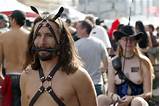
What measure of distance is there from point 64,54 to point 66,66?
0.09 meters

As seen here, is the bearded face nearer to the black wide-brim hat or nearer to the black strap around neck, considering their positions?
the black strap around neck

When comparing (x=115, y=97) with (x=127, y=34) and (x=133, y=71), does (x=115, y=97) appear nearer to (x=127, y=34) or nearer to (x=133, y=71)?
(x=133, y=71)

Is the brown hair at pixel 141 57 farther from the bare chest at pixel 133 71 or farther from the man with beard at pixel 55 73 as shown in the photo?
the man with beard at pixel 55 73

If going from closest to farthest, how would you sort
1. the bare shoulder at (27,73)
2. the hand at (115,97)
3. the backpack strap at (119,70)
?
the bare shoulder at (27,73) → the hand at (115,97) → the backpack strap at (119,70)

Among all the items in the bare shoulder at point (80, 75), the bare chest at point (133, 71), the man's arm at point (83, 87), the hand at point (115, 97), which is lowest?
the hand at point (115, 97)

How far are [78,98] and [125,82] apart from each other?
104 inches

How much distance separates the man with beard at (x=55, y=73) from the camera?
4586 mm

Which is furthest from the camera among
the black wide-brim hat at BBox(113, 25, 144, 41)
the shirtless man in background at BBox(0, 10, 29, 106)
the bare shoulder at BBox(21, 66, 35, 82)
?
the shirtless man in background at BBox(0, 10, 29, 106)

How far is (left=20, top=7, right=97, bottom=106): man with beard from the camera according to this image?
4.59 meters

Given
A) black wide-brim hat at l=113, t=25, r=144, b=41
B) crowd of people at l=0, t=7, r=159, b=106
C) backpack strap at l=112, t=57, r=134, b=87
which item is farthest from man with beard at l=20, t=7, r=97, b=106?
black wide-brim hat at l=113, t=25, r=144, b=41

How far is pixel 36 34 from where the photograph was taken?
15.2 feet

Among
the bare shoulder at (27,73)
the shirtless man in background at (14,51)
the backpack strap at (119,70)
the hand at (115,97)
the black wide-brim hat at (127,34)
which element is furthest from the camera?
the shirtless man in background at (14,51)

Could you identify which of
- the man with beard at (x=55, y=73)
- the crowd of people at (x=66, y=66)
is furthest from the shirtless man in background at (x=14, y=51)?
the man with beard at (x=55, y=73)

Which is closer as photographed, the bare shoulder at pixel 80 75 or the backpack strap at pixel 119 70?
the bare shoulder at pixel 80 75
